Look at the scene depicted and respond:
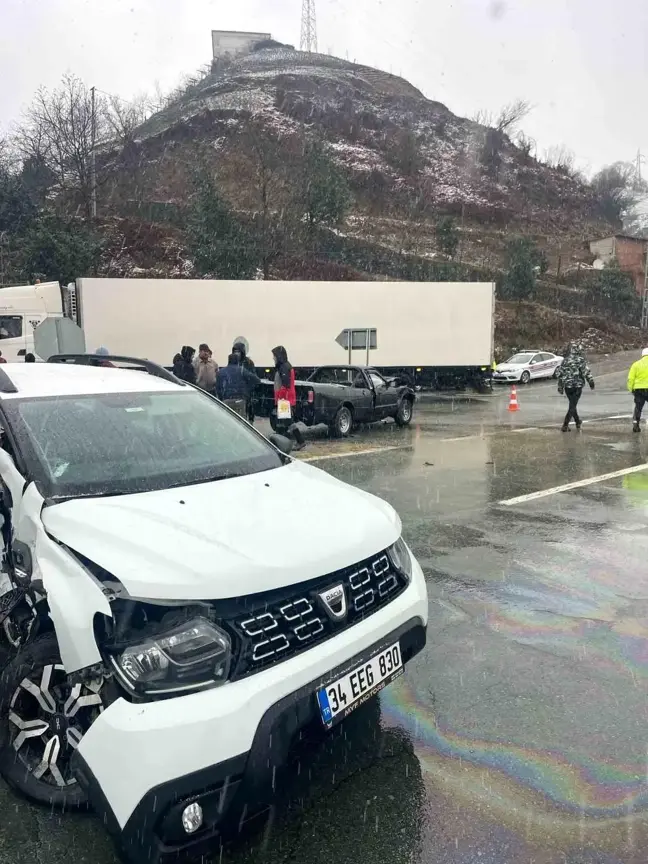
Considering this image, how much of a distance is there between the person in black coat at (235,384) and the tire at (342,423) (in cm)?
205

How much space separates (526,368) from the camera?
101 feet

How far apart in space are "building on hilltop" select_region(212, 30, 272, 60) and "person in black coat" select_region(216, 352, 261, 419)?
109797 mm

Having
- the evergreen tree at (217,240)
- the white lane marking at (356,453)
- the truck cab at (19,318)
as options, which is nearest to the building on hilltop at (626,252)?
the evergreen tree at (217,240)

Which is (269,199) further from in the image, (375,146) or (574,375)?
(375,146)

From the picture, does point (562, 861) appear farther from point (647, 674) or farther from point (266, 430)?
point (266, 430)

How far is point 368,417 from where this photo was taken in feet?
47.7

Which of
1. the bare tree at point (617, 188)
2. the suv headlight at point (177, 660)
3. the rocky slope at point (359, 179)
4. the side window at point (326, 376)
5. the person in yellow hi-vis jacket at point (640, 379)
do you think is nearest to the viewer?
the suv headlight at point (177, 660)

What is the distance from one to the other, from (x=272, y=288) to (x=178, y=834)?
21.7 meters

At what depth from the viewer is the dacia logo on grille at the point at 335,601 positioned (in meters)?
2.64

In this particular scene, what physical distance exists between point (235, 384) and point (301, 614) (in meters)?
10.1

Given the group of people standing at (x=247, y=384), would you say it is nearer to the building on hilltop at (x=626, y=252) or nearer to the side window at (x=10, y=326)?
the side window at (x=10, y=326)

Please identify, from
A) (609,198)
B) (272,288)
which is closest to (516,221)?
(609,198)

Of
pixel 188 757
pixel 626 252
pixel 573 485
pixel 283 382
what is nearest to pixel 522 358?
pixel 283 382

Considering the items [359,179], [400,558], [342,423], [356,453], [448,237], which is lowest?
[356,453]
